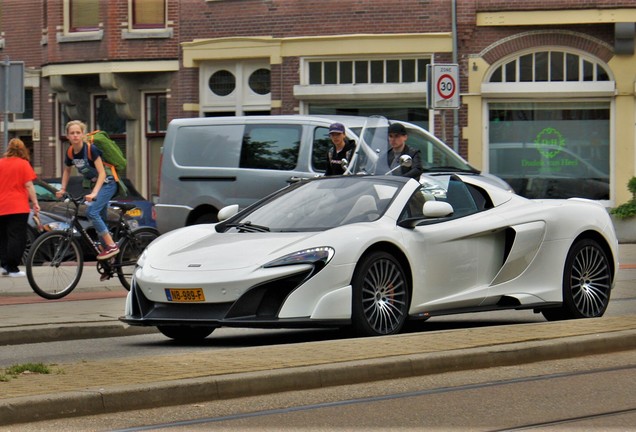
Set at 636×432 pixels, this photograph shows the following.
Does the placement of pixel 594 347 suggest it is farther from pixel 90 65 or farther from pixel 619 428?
pixel 90 65

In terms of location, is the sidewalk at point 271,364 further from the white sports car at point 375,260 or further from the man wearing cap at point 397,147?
the man wearing cap at point 397,147

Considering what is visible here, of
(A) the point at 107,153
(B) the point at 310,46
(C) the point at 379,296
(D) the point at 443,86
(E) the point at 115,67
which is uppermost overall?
(B) the point at 310,46

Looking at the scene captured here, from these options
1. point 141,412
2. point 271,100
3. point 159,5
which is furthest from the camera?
point 159,5

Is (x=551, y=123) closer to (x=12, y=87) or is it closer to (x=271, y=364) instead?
(x=12, y=87)

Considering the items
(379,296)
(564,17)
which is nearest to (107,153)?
(379,296)

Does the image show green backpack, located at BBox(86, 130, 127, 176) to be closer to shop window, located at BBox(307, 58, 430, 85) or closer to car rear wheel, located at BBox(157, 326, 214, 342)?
car rear wheel, located at BBox(157, 326, 214, 342)

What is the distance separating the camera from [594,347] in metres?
9.58

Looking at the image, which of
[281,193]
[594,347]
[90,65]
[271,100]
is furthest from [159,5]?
[594,347]

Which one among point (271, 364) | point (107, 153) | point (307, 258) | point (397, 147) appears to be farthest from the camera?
point (107, 153)

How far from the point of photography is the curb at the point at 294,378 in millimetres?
7059

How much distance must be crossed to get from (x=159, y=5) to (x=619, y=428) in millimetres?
24888

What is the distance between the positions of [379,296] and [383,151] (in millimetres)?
4814

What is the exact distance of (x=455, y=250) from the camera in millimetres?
10805

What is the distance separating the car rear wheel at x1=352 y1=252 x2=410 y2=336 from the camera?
9938 millimetres
